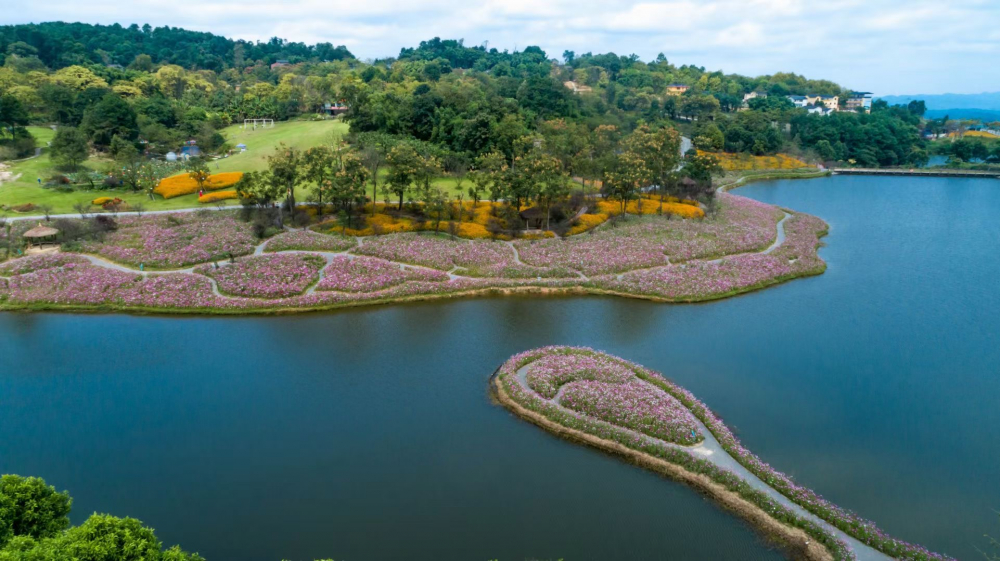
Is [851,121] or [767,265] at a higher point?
[851,121]

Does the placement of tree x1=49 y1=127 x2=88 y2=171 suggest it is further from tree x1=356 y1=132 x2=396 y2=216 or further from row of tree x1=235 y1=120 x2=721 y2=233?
tree x1=356 y1=132 x2=396 y2=216

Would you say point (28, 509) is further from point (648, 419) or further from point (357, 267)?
point (357, 267)

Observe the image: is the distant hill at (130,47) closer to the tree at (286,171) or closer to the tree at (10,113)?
the tree at (10,113)

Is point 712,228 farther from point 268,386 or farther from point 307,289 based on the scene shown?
point 268,386

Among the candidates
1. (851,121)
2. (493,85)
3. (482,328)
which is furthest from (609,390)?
(851,121)

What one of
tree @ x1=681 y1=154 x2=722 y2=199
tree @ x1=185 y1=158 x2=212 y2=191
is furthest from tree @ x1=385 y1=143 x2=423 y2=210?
tree @ x1=681 y1=154 x2=722 y2=199

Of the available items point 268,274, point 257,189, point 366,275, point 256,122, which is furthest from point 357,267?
point 256,122

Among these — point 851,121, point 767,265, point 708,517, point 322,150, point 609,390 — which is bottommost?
point 708,517
